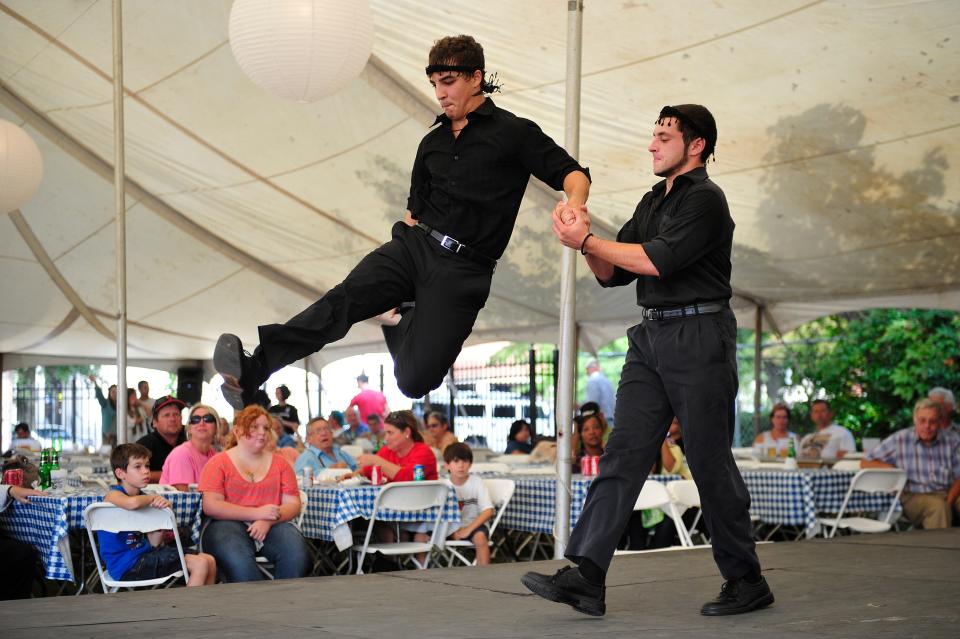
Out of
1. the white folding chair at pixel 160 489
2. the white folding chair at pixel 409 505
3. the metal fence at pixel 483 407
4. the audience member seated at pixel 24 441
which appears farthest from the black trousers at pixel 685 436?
the metal fence at pixel 483 407

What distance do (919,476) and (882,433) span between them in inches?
394

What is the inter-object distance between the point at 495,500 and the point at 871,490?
242cm

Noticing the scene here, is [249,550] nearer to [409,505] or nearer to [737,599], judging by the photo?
[409,505]

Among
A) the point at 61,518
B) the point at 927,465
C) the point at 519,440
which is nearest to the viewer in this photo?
the point at 61,518

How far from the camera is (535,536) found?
7527 millimetres

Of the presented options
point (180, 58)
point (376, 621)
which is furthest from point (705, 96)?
point (376, 621)

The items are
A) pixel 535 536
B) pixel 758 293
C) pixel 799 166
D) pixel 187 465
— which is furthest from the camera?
pixel 758 293

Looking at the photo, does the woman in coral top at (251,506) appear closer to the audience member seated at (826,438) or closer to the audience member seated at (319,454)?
the audience member seated at (319,454)

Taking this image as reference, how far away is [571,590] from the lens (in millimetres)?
3309

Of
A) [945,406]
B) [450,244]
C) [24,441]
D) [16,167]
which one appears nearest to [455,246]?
[450,244]

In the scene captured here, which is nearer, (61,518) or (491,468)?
(61,518)

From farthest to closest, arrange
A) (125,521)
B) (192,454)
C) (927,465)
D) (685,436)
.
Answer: (927,465), (192,454), (125,521), (685,436)

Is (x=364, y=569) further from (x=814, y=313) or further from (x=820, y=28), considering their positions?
(x=814, y=313)

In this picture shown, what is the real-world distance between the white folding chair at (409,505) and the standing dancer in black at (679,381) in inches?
115
